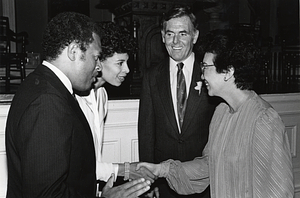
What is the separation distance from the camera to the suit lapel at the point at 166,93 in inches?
109

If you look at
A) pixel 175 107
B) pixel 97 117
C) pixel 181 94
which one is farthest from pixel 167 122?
pixel 97 117

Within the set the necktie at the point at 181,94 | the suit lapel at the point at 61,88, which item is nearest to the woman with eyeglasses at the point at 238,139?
the necktie at the point at 181,94

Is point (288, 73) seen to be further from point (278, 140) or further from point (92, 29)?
point (92, 29)

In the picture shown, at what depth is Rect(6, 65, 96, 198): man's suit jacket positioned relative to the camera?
1.29 m

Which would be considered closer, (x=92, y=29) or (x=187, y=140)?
(x=92, y=29)

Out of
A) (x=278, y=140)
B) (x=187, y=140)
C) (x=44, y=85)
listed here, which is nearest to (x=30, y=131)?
(x=44, y=85)

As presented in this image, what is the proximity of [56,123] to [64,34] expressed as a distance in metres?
0.43

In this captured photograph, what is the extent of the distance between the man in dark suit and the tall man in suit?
1156 millimetres

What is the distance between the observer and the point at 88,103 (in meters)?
2.34

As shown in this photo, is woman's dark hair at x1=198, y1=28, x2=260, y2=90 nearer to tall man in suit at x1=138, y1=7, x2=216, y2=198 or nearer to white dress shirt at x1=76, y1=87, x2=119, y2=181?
tall man in suit at x1=138, y1=7, x2=216, y2=198

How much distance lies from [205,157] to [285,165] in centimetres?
66

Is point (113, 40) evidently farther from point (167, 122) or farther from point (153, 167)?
point (153, 167)

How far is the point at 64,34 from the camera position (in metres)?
1.50

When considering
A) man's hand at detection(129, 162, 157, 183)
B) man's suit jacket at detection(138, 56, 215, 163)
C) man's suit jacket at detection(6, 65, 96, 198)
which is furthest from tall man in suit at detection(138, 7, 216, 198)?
man's suit jacket at detection(6, 65, 96, 198)
